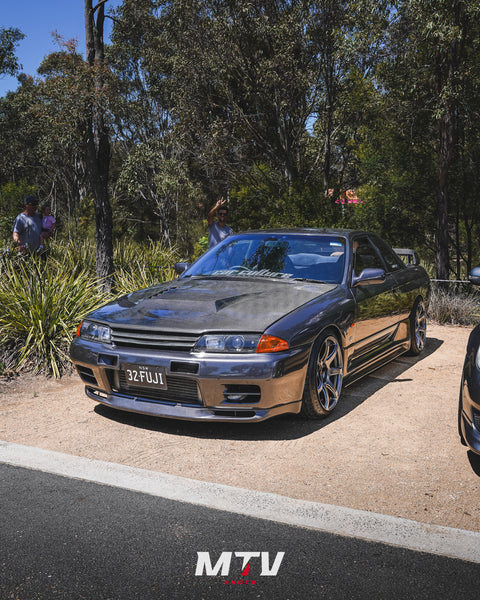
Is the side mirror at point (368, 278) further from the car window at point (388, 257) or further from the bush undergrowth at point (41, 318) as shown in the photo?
the bush undergrowth at point (41, 318)

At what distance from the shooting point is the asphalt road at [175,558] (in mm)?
2439

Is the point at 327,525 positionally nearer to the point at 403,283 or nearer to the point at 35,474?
the point at 35,474

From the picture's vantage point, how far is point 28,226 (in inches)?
373

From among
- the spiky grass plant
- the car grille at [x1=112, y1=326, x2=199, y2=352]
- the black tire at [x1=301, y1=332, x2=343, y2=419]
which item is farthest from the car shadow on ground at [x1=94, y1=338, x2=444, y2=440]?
the spiky grass plant

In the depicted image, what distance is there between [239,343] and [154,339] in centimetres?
61

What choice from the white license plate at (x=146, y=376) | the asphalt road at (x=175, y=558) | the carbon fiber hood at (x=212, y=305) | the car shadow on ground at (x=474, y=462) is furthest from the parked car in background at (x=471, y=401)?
the white license plate at (x=146, y=376)

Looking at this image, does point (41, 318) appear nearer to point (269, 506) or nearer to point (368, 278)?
point (368, 278)

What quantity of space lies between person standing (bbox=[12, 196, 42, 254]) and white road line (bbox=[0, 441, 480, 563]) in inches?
238

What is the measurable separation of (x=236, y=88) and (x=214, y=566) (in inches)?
784

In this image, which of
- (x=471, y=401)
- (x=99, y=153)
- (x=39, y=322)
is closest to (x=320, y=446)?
(x=471, y=401)

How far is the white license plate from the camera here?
4188 mm

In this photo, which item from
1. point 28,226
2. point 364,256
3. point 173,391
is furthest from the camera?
point 28,226

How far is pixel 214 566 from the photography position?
2.63m

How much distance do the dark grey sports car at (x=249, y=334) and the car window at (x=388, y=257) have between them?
57 centimetres
